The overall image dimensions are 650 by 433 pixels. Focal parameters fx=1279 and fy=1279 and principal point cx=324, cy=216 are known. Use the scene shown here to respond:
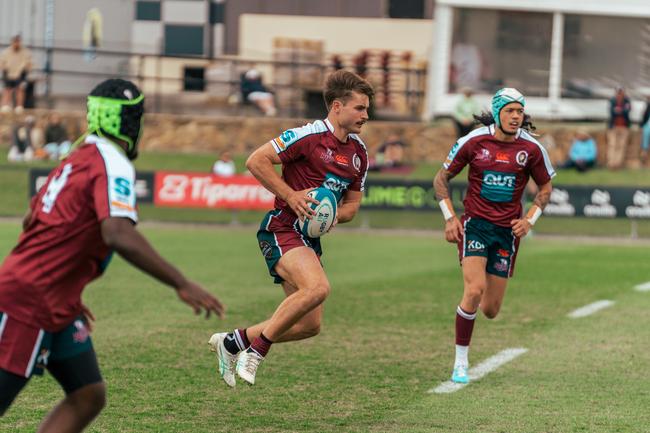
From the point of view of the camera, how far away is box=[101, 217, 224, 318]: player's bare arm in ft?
17.0

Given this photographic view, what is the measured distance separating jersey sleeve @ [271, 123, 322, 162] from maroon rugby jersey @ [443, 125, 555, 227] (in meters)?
1.74

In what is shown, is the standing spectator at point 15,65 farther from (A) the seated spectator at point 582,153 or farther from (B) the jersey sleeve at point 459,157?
(B) the jersey sleeve at point 459,157

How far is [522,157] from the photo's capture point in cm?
987

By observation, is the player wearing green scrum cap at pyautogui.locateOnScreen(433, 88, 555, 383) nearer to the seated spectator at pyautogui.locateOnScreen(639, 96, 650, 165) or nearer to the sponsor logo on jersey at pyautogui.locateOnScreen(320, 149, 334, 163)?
the sponsor logo on jersey at pyautogui.locateOnScreen(320, 149, 334, 163)

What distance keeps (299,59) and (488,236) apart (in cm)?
2545

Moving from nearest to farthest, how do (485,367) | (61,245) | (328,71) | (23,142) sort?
(61,245) < (485,367) < (23,142) < (328,71)

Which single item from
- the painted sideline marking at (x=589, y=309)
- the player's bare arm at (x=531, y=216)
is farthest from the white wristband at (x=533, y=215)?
the painted sideline marking at (x=589, y=309)

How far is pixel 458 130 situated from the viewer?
31.8 m

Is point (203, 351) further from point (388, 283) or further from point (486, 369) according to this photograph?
point (388, 283)

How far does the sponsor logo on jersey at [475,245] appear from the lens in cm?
985

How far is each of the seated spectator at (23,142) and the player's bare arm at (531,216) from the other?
23297mm

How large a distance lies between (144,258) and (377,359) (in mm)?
5524

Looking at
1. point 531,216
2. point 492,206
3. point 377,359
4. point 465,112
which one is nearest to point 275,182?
point 492,206

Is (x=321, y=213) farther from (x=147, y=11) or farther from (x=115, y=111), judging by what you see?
(x=147, y=11)
